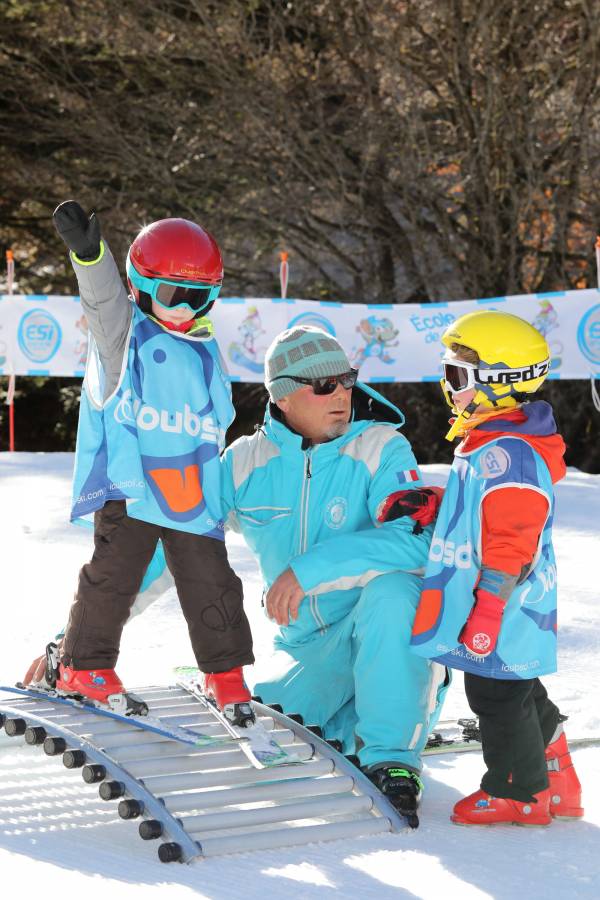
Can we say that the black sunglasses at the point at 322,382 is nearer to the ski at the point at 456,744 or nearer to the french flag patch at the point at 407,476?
the french flag patch at the point at 407,476

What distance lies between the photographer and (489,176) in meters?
11.7

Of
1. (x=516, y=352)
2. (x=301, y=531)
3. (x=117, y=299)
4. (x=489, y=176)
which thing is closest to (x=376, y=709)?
(x=301, y=531)

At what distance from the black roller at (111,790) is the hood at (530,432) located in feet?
3.40

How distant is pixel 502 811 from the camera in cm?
263

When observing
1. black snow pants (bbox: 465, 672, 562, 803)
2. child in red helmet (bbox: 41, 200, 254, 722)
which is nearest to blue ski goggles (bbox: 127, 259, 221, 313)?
child in red helmet (bbox: 41, 200, 254, 722)

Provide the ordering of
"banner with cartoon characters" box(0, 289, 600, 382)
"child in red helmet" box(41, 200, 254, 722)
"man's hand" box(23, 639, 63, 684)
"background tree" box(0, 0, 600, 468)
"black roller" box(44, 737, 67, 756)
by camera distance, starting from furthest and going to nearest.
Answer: "background tree" box(0, 0, 600, 468) → "banner with cartoon characters" box(0, 289, 600, 382) → "man's hand" box(23, 639, 63, 684) → "child in red helmet" box(41, 200, 254, 722) → "black roller" box(44, 737, 67, 756)

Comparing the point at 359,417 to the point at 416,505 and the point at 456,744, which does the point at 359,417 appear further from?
the point at 456,744

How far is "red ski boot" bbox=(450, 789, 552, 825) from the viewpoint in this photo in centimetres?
263

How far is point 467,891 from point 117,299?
149cm

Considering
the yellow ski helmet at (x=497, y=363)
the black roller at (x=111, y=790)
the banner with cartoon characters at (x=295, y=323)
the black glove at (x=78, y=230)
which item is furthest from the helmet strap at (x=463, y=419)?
the banner with cartoon characters at (x=295, y=323)

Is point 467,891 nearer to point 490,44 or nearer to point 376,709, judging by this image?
point 376,709

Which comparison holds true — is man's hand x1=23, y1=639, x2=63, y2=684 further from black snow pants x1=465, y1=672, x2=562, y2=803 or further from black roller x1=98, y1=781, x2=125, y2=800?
black snow pants x1=465, y1=672, x2=562, y2=803

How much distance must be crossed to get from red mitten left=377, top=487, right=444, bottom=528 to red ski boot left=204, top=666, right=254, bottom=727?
0.53 meters

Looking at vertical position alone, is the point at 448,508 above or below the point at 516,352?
below
